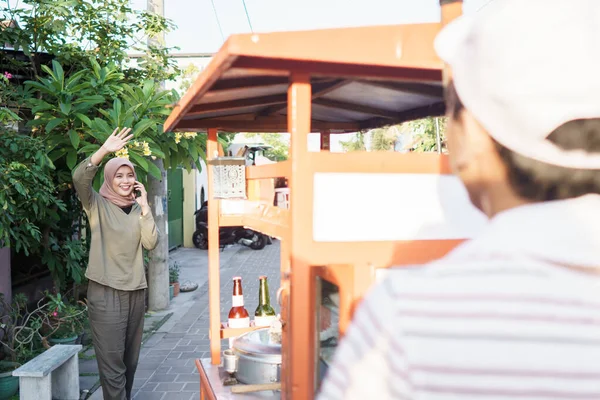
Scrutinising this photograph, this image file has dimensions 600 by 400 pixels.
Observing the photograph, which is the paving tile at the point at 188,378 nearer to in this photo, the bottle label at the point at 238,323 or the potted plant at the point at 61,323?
the potted plant at the point at 61,323

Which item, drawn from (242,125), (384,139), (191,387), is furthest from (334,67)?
(384,139)

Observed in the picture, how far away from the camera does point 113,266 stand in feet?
14.0

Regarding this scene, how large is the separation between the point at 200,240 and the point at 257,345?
13448mm

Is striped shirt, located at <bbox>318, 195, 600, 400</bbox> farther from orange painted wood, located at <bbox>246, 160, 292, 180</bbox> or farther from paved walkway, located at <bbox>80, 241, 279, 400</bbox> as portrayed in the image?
paved walkway, located at <bbox>80, 241, 279, 400</bbox>

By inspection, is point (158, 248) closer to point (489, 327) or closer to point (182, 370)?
point (182, 370)

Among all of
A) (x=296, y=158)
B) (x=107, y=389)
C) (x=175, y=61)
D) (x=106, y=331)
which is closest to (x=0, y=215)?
(x=106, y=331)

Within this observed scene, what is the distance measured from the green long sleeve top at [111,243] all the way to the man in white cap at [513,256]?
143 inches

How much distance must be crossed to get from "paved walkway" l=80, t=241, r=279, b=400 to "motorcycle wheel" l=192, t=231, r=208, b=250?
9.17 feet

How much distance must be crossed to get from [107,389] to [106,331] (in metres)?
0.43

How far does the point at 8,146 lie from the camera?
492cm

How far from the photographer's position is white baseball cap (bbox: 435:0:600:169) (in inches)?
33.7

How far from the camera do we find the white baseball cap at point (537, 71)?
33.7 inches

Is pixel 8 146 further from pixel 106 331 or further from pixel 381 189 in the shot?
pixel 381 189

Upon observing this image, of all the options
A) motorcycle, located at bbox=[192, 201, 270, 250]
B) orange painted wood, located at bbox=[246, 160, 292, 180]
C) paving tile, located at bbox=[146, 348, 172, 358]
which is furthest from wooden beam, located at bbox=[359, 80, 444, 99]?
motorcycle, located at bbox=[192, 201, 270, 250]
